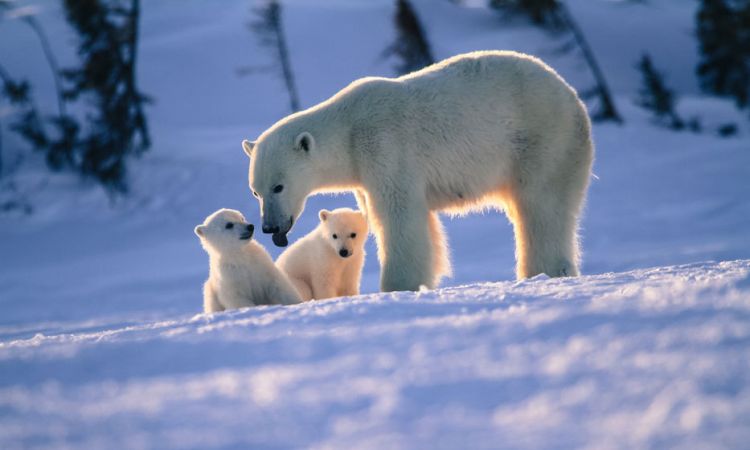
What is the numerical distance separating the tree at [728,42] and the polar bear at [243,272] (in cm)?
2202

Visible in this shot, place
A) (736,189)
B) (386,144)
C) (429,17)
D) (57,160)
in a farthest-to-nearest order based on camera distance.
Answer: (429,17)
(57,160)
(736,189)
(386,144)

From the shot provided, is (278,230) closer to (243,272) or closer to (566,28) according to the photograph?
(243,272)

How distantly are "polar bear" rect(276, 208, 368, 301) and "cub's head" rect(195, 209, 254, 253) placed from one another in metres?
0.70

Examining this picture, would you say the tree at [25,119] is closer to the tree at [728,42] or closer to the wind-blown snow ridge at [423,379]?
the wind-blown snow ridge at [423,379]

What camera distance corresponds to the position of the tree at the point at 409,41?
19.1 metres

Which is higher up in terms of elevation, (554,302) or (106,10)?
(554,302)

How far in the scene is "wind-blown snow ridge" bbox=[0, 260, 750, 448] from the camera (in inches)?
66.8

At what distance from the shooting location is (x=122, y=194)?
15.7m

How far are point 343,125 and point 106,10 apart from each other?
14918 mm

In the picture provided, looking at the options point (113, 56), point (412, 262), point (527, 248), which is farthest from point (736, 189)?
point (113, 56)

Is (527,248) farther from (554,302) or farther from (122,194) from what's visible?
(122,194)

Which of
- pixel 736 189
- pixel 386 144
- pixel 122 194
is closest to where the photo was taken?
pixel 386 144

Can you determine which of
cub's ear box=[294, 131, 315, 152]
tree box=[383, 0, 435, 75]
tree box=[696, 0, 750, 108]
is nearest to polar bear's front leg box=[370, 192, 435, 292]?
cub's ear box=[294, 131, 315, 152]

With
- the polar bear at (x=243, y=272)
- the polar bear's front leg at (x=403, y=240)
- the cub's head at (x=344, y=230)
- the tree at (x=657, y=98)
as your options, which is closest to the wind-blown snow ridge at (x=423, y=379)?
the polar bear's front leg at (x=403, y=240)
